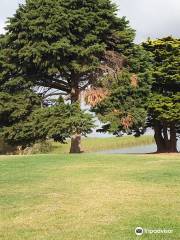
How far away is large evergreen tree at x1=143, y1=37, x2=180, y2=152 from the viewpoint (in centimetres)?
3050

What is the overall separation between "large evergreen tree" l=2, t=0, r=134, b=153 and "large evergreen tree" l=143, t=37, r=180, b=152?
287 centimetres

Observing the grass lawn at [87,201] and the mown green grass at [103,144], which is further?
the mown green grass at [103,144]

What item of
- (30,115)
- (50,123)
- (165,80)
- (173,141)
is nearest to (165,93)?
(165,80)

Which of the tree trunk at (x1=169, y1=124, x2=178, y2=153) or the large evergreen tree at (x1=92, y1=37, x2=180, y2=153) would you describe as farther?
the tree trunk at (x1=169, y1=124, x2=178, y2=153)

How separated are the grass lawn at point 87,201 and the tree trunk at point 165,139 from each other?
1542 centimetres

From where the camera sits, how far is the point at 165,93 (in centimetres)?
3219

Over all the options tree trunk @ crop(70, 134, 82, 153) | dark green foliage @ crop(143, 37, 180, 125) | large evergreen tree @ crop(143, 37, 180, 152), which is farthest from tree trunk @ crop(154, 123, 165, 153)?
tree trunk @ crop(70, 134, 82, 153)

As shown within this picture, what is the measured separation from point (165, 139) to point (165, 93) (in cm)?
383

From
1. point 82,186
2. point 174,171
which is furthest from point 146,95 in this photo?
point 82,186

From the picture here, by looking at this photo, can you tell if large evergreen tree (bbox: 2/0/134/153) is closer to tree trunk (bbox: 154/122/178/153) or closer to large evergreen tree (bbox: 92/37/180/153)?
large evergreen tree (bbox: 92/37/180/153)

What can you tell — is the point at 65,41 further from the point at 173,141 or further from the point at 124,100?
the point at 173,141

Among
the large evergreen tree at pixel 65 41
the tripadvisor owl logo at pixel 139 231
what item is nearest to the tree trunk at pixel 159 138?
the large evergreen tree at pixel 65 41

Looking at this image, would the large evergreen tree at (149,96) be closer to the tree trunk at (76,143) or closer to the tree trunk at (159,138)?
the tree trunk at (159,138)

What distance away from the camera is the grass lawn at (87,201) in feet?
27.8
